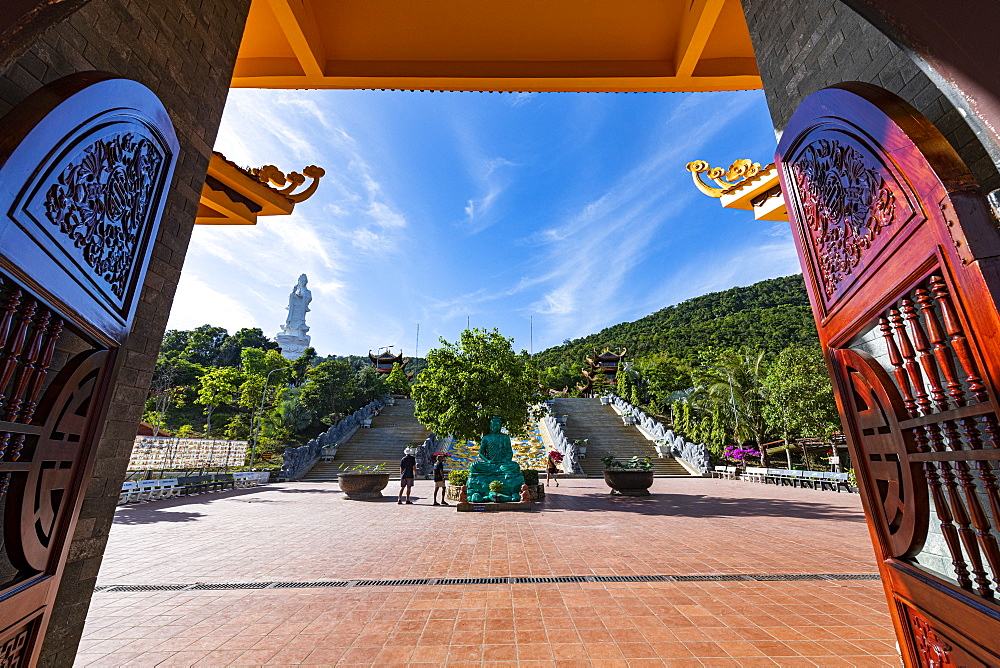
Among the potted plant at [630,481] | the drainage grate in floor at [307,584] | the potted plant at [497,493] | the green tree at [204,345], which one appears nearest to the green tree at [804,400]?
the potted plant at [630,481]

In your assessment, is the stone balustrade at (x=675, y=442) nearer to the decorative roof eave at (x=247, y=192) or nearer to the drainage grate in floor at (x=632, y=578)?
the drainage grate in floor at (x=632, y=578)

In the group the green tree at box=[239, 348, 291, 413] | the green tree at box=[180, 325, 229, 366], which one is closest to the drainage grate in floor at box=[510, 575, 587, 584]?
the green tree at box=[239, 348, 291, 413]

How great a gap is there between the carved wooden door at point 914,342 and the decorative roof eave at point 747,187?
288 centimetres

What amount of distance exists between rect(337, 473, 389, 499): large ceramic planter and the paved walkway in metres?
3.72

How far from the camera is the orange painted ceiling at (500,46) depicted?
429 cm

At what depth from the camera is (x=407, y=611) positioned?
3635 millimetres

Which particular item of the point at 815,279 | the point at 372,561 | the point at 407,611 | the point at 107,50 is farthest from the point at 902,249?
the point at 372,561

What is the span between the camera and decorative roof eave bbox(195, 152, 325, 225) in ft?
16.4

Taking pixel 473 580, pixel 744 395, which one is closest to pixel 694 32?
pixel 473 580

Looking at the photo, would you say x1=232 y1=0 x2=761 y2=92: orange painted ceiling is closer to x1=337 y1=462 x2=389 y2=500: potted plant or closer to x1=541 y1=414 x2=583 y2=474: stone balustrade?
x1=337 y1=462 x2=389 y2=500: potted plant

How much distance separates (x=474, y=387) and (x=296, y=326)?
4289 centimetres

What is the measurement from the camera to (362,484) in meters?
11.6

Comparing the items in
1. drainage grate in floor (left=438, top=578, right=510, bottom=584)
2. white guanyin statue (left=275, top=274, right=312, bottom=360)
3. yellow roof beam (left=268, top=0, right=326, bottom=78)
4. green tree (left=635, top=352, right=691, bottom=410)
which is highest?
white guanyin statue (left=275, top=274, right=312, bottom=360)

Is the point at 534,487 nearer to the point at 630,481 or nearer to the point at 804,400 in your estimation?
the point at 630,481
